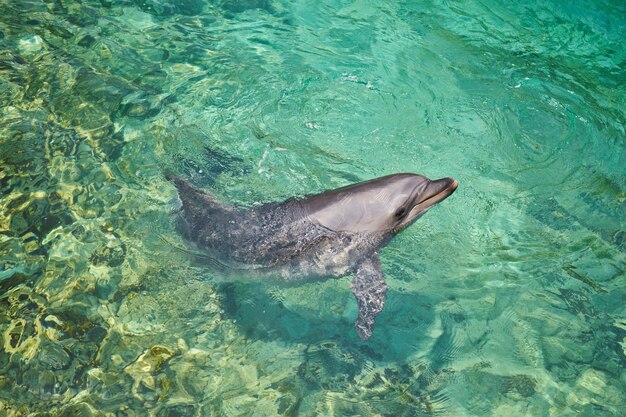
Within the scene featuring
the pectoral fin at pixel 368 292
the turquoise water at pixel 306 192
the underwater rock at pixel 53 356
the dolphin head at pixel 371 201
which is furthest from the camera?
the dolphin head at pixel 371 201

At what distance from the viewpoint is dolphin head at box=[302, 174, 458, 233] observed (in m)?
6.05

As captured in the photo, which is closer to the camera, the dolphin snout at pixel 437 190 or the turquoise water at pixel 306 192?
the turquoise water at pixel 306 192

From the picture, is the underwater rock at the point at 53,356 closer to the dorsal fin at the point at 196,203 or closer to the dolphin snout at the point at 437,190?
the dorsal fin at the point at 196,203

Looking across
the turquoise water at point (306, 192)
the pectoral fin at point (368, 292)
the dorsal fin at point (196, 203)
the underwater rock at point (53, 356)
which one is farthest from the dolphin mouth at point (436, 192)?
the underwater rock at point (53, 356)

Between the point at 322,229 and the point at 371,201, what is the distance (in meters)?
0.60

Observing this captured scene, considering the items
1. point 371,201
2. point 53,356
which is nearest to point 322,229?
point 371,201

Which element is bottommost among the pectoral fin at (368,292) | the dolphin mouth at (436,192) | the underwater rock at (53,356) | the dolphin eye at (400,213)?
the underwater rock at (53,356)

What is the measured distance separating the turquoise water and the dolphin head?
646 millimetres

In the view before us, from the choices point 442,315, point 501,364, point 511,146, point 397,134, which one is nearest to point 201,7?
point 397,134

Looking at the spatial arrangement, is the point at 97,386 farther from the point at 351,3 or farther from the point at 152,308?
the point at 351,3

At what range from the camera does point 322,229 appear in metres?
6.04

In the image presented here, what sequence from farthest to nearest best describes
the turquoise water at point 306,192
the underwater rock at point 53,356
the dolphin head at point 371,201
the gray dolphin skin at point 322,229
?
1. the dolphin head at point 371,201
2. the gray dolphin skin at point 322,229
3. the turquoise water at point 306,192
4. the underwater rock at point 53,356

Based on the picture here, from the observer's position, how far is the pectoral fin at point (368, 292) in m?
5.73

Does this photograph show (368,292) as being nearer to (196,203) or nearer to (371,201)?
(371,201)
